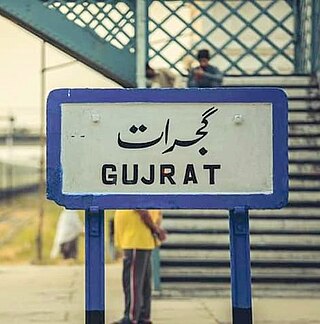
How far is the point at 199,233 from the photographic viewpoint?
485 inches

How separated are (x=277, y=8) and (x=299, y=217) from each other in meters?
6.83

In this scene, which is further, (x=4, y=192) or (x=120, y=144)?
(x=4, y=192)

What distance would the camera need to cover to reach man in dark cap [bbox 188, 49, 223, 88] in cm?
1302

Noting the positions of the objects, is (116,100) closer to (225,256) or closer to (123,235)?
(123,235)

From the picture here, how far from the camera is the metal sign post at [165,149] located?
17.3ft

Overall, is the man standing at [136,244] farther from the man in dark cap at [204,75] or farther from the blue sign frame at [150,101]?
the man in dark cap at [204,75]

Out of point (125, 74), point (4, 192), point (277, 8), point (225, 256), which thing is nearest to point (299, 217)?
point (225, 256)

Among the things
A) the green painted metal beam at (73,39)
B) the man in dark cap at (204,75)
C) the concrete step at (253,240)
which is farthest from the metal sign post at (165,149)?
the man in dark cap at (204,75)

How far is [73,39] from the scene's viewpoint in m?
12.8

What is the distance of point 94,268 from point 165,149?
69 centimetres

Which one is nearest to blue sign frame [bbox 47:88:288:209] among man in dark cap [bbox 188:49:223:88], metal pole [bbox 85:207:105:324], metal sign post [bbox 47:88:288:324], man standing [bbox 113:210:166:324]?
metal sign post [bbox 47:88:288:324]

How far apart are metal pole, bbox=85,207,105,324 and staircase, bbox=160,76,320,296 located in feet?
21.6

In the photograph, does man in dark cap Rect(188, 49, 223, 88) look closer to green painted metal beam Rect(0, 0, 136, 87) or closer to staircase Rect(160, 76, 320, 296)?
green painted metal beam Rect(0, 0, 136, 87)

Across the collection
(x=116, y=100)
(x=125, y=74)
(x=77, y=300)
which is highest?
(x=125, y=74)
